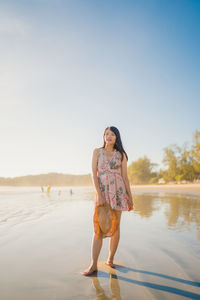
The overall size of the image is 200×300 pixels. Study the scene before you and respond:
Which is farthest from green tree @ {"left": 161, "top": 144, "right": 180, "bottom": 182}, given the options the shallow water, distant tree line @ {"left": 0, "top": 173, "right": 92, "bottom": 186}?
distant tree line @ {"left": 0, "top": 173, "right": 92, "bottom": 186}

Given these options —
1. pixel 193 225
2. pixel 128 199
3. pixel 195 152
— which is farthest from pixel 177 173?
pixel 128 199

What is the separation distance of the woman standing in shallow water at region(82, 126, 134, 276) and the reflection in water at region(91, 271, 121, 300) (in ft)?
0.92

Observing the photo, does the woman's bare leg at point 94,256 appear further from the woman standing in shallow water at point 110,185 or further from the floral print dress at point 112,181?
the floral print dress at point 112,181

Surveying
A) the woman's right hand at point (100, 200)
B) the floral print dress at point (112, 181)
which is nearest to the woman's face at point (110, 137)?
the floral print dress at point (112, 181)

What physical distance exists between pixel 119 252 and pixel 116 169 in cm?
166

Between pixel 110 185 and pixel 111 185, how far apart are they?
0.02 metres

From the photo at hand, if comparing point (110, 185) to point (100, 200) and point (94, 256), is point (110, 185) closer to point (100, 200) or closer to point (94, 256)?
point (100, 200)

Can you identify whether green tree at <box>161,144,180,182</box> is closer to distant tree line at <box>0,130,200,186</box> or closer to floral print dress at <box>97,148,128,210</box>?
distant tree line at <box>0,130,200,186</box>

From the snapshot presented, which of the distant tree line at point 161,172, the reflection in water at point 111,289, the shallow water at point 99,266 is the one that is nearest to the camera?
the reflection in water at point 111,289

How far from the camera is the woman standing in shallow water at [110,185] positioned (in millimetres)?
2850

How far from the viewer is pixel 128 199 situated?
308cm

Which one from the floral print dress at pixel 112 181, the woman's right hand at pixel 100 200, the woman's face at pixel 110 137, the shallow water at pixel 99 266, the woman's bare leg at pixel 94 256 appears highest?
the woman's face at pixel 110 137

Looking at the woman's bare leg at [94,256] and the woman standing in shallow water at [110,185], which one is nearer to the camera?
the woman's bare leg at [94,256]

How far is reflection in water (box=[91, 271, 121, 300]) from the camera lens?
207 cm
